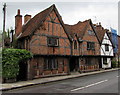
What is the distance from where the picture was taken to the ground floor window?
18.0 meters

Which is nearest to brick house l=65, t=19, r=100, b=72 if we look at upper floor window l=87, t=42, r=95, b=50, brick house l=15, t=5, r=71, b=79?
upper floor window l=87, t=42, r=95, b=50

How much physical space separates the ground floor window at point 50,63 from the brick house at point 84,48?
12.5 feet

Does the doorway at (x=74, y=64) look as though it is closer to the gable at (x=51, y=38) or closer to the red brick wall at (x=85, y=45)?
the red brick wall at (x=85, y=45)

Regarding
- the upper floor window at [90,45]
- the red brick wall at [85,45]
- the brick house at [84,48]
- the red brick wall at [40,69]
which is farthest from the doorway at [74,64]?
the red brick wall at [40,69]

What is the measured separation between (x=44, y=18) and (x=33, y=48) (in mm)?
4075

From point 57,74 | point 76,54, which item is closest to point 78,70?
point 76,54

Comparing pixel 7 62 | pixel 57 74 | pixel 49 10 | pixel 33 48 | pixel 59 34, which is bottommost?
pixel 57 74

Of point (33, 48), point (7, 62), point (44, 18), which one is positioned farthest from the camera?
point (44, 18)

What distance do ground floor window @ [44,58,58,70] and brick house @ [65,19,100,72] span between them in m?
3.80

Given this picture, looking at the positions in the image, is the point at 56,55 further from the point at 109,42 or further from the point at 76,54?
the point at 109,42

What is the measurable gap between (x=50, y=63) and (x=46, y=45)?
2303mm

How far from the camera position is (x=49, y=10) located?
62.4ft

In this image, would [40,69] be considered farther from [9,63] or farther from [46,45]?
[9,63]

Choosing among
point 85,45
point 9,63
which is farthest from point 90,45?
point 9,63
